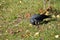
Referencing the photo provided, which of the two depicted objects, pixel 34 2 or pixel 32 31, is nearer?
pixel 32 31

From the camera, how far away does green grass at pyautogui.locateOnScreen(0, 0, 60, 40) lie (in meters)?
5.94

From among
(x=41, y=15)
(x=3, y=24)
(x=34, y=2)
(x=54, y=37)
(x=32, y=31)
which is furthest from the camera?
(x=34, y=2)

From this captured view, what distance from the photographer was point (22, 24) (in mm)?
6629

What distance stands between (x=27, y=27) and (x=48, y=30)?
2.41ft

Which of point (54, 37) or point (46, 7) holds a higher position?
point (46, 7)

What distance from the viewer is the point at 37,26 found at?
20.8 ft

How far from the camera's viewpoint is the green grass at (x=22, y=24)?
594cm

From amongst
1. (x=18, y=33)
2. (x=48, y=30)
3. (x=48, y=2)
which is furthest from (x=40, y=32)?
(x=48, y=2)

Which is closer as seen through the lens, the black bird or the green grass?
the green grass

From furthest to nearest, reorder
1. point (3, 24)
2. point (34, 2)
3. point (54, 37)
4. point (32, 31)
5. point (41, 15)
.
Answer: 1. point (34, 2)
2. point (3, 24)
3. point (41, 15)
4. point (32, 31)
5. point (54, 37)

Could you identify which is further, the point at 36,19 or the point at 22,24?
the point at 22,24

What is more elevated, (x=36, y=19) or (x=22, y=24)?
(x=36, y=19)

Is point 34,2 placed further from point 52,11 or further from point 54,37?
point 54,37

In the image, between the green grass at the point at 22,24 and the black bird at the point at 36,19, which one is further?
the black bird at the point at 36,19
